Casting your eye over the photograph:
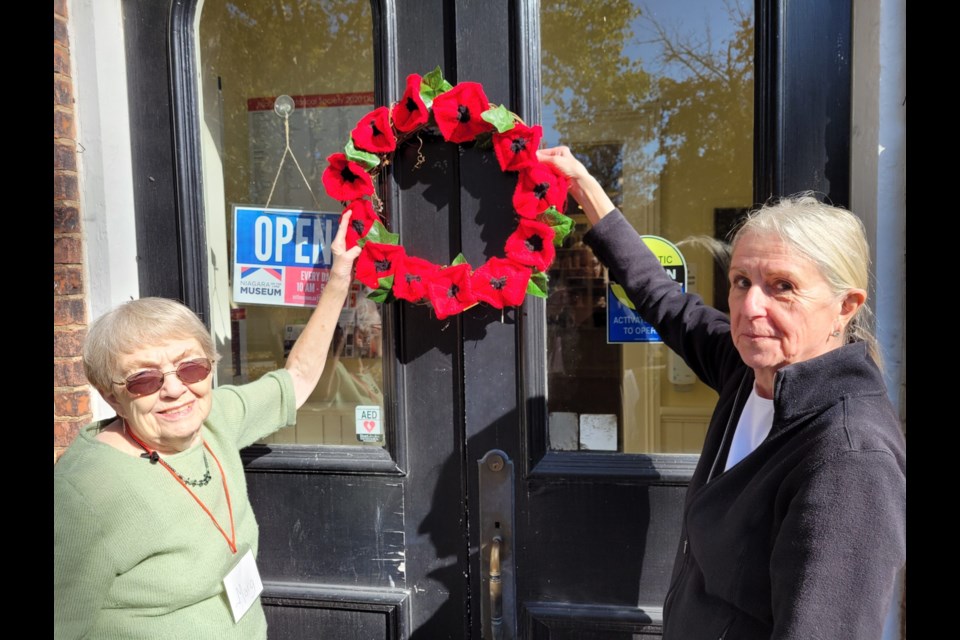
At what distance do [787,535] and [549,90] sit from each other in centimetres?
137

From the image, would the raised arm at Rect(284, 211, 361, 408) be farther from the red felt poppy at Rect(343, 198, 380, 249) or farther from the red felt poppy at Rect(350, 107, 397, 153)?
the red felt poppy at Rect(350, 107, 397, 153)

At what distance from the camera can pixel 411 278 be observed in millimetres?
1821

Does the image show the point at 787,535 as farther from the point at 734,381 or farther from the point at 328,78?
the point at 328,78

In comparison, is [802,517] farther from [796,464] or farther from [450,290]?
[450,290]

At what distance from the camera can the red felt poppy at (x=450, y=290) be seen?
5.81 feet

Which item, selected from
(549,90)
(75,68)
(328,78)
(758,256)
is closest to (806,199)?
(758,256)

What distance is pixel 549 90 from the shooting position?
188 centimetres

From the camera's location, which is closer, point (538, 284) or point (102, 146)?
point (538, 284)

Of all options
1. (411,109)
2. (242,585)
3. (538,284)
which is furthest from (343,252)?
(242,585)

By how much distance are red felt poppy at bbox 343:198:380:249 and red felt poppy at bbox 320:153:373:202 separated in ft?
0.08

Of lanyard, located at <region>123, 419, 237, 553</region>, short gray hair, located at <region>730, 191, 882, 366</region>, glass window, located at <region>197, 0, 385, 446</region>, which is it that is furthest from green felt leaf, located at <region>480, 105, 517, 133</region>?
lanyard, located at <region>123, 419, 237, 553</region>

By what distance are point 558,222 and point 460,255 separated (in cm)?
30

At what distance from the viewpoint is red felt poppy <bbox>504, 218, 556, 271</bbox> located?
5.75ft

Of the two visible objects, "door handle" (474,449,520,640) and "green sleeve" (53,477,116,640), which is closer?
"green sleeve" (53,477,116,640)
